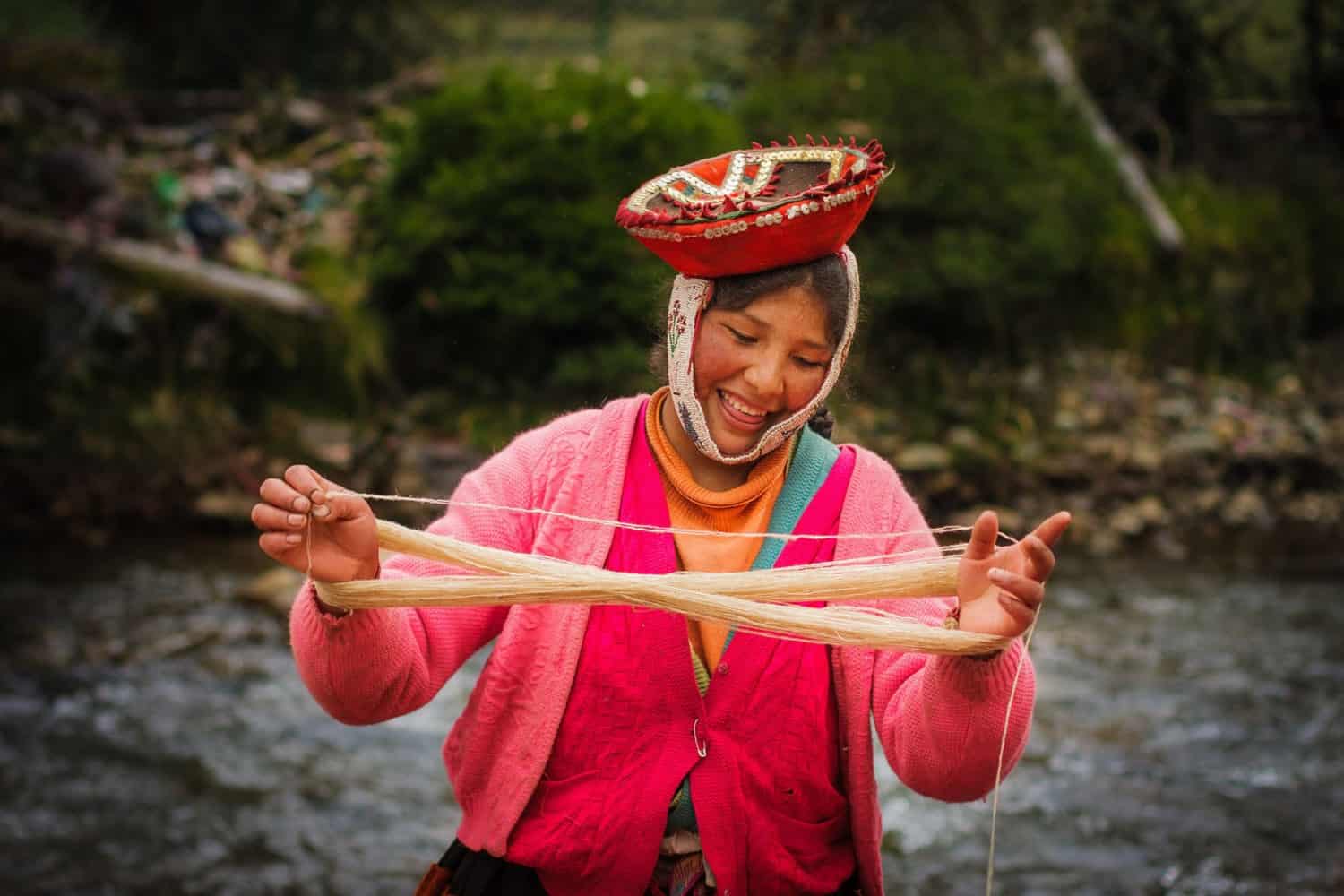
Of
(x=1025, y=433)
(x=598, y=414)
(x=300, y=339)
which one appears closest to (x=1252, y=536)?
(x=1025, y=433)

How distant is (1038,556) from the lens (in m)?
1.78

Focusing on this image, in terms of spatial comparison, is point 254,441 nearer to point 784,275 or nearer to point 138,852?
point 138,852

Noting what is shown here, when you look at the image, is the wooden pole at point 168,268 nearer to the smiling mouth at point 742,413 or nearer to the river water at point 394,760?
the river water at point 394,760

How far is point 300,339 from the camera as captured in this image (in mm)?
8273

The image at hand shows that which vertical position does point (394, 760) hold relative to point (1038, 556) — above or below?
below

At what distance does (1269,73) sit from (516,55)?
284 inches

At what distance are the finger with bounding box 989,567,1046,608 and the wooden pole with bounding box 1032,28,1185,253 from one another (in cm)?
963

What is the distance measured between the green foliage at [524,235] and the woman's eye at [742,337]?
5628mm

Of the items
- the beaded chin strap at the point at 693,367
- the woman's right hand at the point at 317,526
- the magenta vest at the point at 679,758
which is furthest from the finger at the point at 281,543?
the beaded chin strap at the point at 693,367

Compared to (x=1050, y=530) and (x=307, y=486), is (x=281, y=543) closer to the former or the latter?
(x=307, y=486)

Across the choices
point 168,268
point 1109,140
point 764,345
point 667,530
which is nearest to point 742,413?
point 764,345

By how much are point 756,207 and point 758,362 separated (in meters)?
0.23

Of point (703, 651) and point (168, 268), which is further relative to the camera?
point (168, 268)

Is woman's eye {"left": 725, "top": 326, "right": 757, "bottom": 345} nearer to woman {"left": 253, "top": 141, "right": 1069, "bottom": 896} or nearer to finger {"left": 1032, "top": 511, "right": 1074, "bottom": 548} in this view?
woman {"left": 253, "top": 141, "right": 1069, "bottom": 896}
